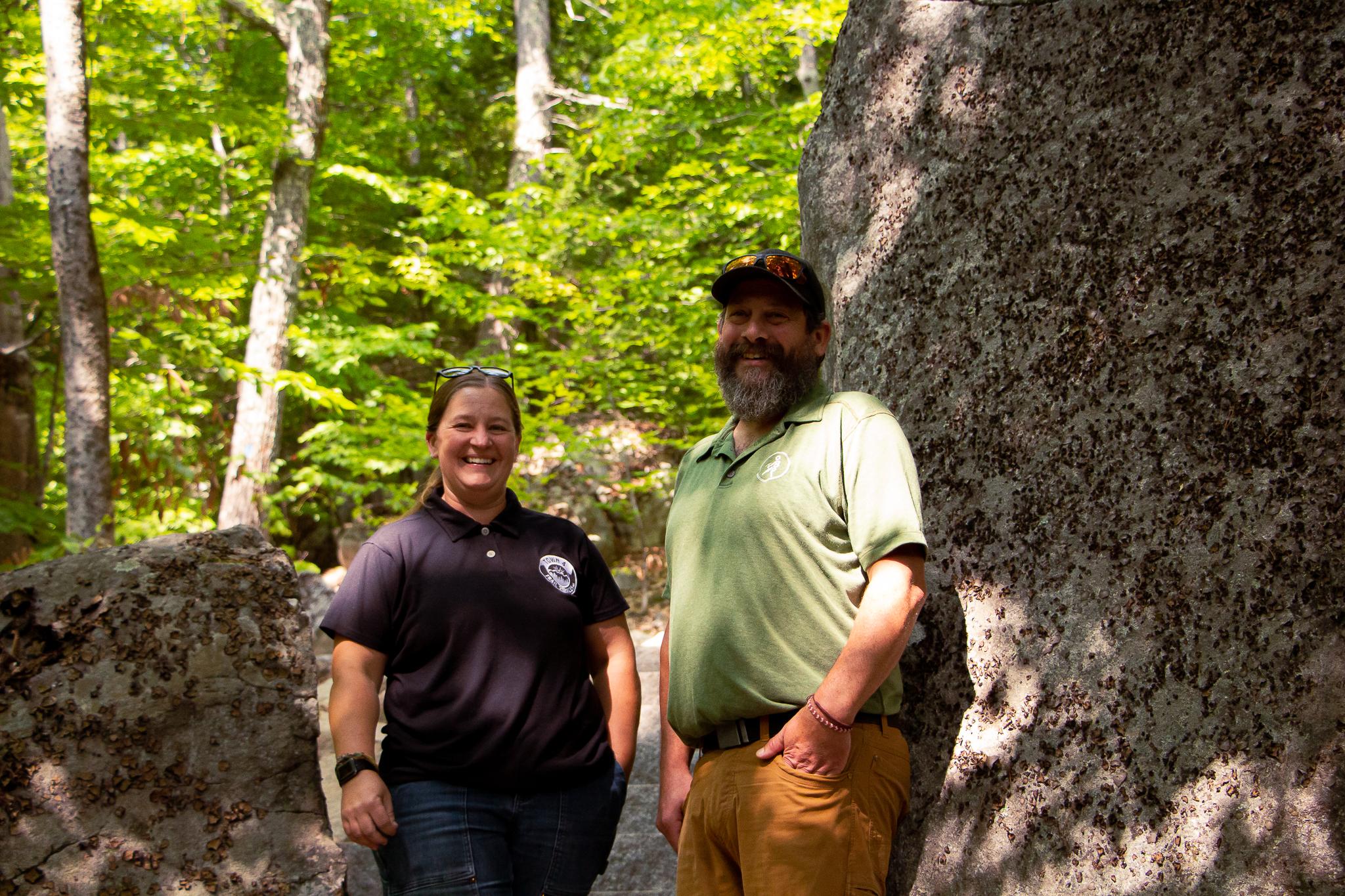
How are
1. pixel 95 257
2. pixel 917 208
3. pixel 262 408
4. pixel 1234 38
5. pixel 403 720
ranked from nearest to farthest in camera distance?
pixel 1234 38, pixel 403 720, pixel 917 208, pixel 95 257, pixel 262 408

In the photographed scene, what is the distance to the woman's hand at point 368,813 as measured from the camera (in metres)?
2.45

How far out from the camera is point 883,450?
217 centimetres

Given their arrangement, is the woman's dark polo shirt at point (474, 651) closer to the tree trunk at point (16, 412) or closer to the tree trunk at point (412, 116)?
the tree trunk at point (16, 412)

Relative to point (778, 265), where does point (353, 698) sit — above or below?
below

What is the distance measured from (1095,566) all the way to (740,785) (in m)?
1.00

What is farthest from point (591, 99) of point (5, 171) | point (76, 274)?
point (76, 274)

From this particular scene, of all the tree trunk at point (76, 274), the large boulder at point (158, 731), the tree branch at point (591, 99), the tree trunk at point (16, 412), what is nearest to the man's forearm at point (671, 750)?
the large boulder at point (158, 731)

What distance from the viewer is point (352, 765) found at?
2521mm

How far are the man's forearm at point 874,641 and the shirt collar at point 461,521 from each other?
3.72 feet

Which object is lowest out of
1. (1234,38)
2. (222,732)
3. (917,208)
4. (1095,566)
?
(222,732)

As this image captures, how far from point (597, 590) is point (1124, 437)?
4.85ft

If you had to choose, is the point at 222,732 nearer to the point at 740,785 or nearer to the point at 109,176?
the point at 740,785

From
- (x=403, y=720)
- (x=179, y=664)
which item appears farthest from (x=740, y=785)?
(x=179, y=664)

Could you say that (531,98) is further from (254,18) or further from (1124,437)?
(1124,437)
